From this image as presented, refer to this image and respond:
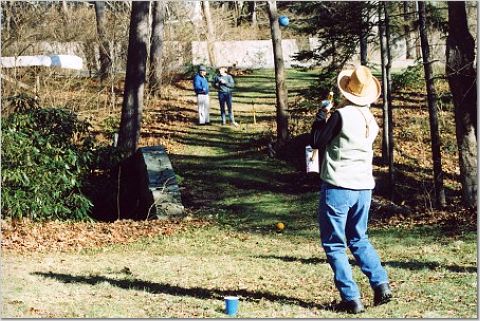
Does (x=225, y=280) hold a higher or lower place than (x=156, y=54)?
lower

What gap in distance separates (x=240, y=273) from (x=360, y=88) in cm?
275

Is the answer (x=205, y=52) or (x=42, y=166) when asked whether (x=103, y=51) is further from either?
(x=42, y=166)

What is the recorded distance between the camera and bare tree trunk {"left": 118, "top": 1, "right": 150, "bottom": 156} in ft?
56.2

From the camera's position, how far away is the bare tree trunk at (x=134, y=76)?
56.2ft

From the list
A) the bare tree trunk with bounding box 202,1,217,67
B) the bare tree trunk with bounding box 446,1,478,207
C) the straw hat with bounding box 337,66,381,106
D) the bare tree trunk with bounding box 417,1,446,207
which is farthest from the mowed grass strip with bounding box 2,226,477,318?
the bare tree trunk with bounding box 202,1,217,67

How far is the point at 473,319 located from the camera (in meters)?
5.72

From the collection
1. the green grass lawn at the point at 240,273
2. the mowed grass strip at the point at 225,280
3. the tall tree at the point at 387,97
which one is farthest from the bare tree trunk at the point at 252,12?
the mowed grass strip at the point at 225,280

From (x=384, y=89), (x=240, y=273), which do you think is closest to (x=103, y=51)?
(x=384, y=89)

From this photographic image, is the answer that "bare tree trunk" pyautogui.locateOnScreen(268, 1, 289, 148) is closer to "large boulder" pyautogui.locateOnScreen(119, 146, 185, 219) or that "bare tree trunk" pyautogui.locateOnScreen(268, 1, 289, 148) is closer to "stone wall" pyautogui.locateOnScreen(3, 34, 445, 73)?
"stone wall" pyautogui.locateOnScreen(3, 34, 445, 73)

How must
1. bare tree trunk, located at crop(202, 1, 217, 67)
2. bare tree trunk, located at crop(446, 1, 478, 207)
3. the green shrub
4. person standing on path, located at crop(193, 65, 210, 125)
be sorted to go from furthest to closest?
1. bare tree trunk, located at crop(202, 1, 217, 67)
2. person standing on path, located at crop(193, 65, 210, 125)
3. bare tree trunk, located at crop(446, 1, 478, 207)
4. the green shrub

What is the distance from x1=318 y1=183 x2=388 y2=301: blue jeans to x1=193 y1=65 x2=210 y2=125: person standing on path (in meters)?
16.2

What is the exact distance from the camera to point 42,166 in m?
12.4

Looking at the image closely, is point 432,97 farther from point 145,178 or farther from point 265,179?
point 145,178

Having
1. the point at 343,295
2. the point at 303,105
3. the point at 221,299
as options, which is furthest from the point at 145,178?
the point at 343,295
